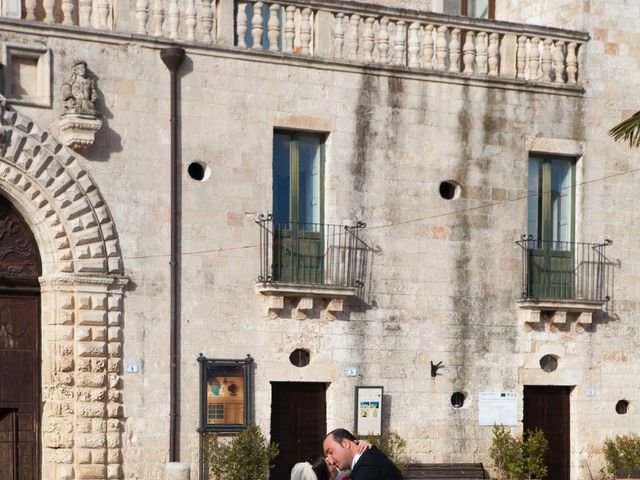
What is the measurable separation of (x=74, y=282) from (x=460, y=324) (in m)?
5.42

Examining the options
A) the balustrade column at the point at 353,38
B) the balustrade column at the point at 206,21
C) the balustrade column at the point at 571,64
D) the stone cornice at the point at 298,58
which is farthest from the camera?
the balustrade column at the point at 571,64

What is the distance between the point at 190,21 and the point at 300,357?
441cm

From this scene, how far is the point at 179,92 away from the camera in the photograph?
1942cm

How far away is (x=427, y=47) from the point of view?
21.2 m

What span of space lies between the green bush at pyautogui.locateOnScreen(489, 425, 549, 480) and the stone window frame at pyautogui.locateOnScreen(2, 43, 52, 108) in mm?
7418

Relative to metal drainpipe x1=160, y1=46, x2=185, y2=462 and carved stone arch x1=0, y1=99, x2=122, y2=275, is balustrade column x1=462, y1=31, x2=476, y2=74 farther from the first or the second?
carved stone arch x1=0, y1=99, x2=122, y2=275

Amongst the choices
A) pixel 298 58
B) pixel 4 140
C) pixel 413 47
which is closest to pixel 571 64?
pixel 413 47

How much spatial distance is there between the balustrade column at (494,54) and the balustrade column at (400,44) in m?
1.35

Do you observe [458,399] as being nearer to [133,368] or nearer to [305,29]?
[133,368]

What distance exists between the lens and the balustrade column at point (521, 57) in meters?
21.9

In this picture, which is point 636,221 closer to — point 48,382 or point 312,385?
point 312,385

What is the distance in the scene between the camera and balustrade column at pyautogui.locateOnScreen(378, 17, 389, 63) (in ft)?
68.3

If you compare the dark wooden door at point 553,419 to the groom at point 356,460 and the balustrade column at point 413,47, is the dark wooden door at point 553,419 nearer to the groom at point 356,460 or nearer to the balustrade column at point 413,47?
the balustrade column at point 413,47

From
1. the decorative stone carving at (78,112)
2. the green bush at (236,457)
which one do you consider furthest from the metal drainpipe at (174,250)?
the decorative stone carving at (78,112)
